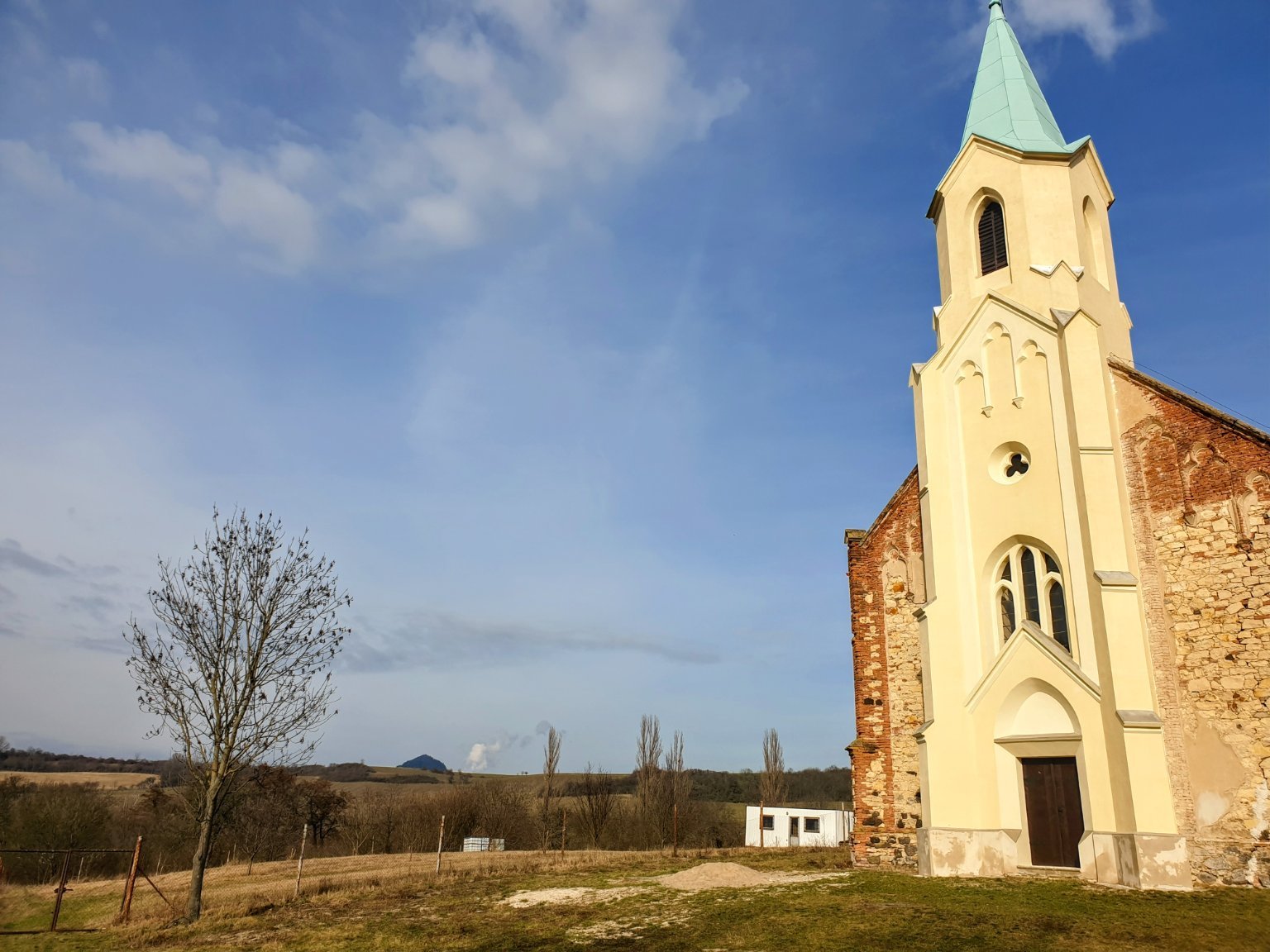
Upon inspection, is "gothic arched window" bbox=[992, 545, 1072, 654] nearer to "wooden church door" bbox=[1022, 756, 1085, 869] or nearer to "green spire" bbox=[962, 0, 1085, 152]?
"wooden church door" bbox=[1022, 756, 1085, 869]

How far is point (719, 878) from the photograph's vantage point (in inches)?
720

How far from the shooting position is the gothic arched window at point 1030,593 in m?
18.2

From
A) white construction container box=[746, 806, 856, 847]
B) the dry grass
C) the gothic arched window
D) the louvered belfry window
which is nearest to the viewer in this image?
the gothic arched window

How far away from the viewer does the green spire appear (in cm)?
2211

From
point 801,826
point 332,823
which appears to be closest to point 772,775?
point 801,826

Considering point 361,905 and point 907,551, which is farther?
point 907,551

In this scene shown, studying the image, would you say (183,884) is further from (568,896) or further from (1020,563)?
(1020,563)

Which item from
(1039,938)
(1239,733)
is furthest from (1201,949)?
(1239,733)

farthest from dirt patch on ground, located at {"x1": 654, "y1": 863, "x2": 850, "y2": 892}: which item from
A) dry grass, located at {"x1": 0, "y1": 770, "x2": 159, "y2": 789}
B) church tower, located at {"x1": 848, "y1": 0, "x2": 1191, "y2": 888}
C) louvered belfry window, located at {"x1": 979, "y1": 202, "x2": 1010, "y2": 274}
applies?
dry grass, located at {"x1": 0, "y1": 770, "x2": 159, "y2": 789}

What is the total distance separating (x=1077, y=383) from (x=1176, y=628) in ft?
18.4

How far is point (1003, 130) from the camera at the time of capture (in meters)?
22.5

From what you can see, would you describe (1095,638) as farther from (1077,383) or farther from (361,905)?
(361,905)

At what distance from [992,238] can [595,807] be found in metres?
41.2

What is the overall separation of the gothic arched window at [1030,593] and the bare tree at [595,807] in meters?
36.5
